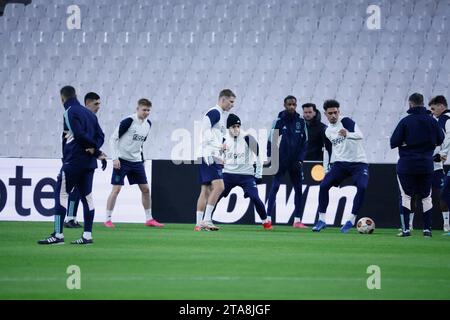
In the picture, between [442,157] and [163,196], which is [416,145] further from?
[163,196]

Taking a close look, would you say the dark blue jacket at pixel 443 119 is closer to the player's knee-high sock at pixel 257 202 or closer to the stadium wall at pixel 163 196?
the stadium wall at pixel 163 196

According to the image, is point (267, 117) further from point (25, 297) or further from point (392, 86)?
point (25, 297)

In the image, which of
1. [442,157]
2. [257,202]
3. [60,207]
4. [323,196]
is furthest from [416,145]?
[60,207]

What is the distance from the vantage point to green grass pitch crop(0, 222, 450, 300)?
8109mm

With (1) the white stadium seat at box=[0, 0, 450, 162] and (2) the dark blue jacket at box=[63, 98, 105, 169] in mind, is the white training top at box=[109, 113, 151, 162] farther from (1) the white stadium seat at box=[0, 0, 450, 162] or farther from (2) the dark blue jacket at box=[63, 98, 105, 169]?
(2) the dark blue jacket at box=[63, 98, 105, 169]

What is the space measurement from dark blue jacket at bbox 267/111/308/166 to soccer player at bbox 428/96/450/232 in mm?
2440

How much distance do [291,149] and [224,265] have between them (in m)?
7.34

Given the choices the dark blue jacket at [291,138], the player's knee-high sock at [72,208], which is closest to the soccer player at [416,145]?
the dark blue jacket at [291,138]

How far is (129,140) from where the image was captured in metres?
17.4

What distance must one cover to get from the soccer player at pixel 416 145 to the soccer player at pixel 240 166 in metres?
2.68

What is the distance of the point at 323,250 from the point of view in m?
12.3

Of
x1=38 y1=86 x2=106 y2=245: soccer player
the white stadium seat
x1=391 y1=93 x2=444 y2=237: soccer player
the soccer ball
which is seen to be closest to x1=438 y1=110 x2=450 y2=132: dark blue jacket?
x1=391 y1=93 x2=444 y2=237: soccer player
